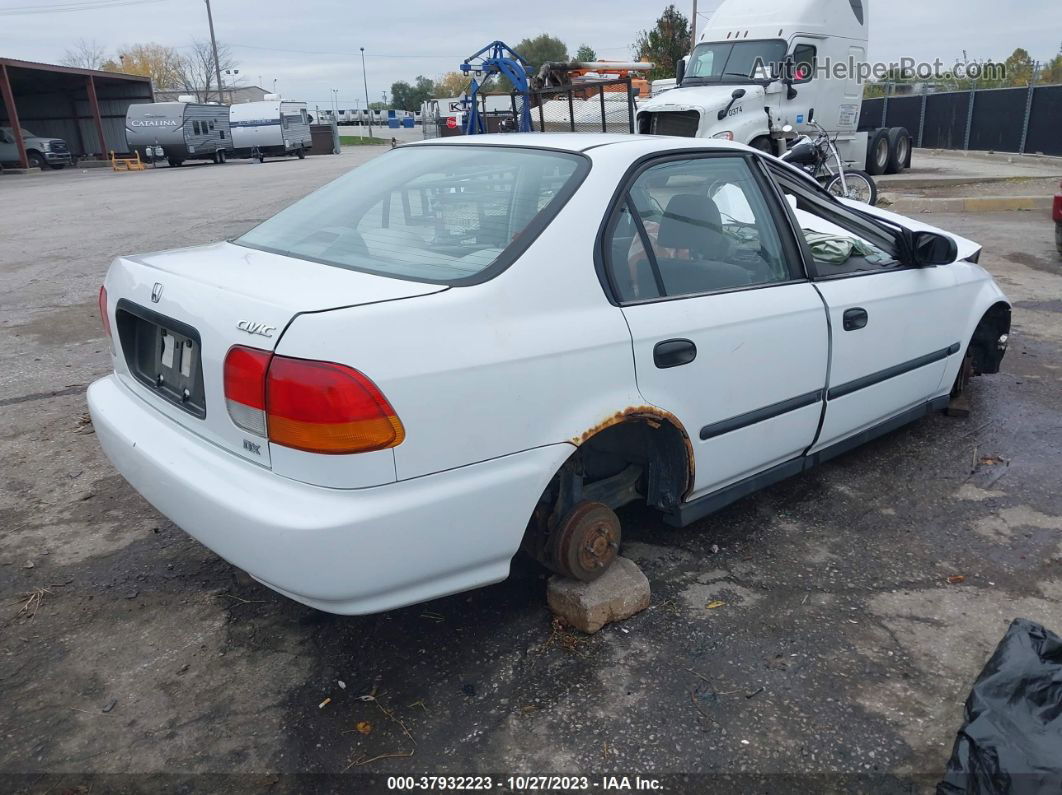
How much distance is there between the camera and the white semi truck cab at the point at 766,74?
518 inches

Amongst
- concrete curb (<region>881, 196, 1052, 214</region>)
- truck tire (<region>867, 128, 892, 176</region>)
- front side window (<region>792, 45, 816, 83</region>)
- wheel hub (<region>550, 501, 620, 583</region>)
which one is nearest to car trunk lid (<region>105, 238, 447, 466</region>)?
wheel hub (<region>550, 501, 620, 583</region>)

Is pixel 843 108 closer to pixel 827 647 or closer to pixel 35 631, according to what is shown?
pixel 827 647

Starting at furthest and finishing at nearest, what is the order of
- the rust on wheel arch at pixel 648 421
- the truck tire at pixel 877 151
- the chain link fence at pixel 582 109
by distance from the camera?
the truck tire at pixel 877 151, the chain link fence at pixel 582 109, the rust on wheel arch at pixel 648 421

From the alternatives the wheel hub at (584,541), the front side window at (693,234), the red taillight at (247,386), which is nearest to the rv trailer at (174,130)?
the front side window at (693,234)

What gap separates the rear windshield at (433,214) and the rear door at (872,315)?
3.87 feet

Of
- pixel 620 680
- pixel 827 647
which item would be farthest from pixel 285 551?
pixel 827 647

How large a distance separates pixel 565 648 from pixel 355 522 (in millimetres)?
937

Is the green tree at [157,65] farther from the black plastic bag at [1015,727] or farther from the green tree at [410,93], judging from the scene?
the black plastic bag at [1015,727]

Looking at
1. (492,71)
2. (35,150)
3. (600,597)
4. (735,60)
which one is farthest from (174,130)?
(600,597)

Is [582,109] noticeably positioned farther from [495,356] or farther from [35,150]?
[35,150]

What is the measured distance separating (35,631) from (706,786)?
228 centimetres

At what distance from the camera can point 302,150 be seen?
133ft

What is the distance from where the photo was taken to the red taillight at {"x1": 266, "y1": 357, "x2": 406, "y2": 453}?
2076mm

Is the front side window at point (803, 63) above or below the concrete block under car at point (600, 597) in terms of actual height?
above
